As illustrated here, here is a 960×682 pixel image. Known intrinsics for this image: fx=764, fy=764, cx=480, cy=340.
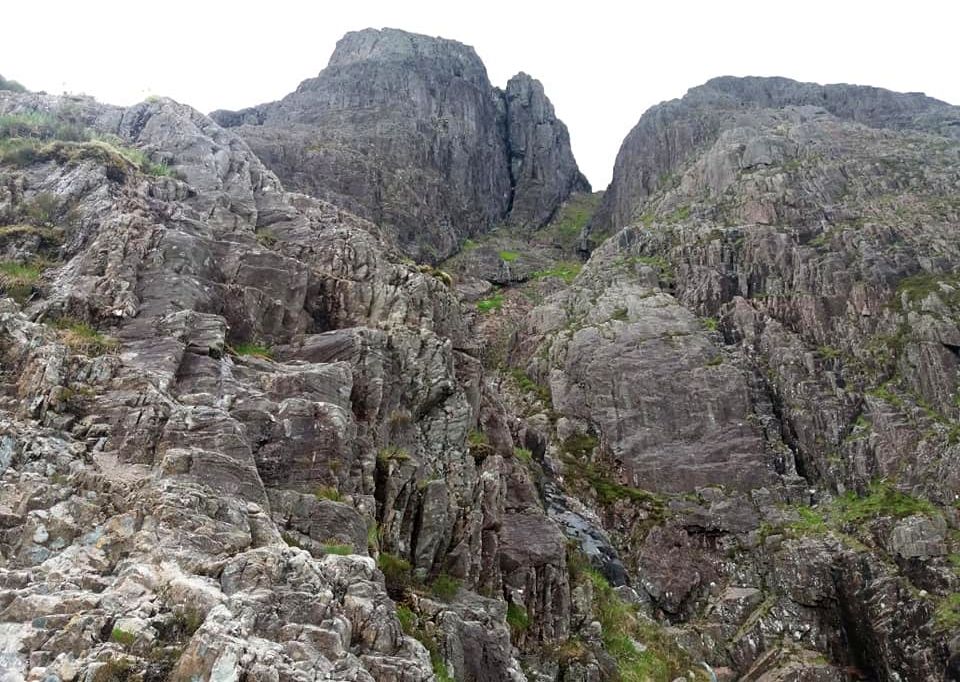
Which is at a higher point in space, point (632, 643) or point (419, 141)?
point (419, 141)

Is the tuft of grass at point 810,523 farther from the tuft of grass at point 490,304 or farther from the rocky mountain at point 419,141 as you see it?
the rocky mountain at point 419,141

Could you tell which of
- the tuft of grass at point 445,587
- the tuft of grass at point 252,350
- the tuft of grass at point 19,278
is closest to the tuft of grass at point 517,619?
the tuft of grass at point 445,587

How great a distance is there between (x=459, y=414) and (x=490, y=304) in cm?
5933

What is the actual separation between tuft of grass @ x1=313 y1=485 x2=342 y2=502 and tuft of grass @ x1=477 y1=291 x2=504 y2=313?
2595 inches

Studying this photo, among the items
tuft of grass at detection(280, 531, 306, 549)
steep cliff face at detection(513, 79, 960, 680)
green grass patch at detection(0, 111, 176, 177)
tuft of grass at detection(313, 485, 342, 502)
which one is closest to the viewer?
tuft of grass at detection(280, 531, 306, 549)

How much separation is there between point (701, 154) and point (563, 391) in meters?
46.6

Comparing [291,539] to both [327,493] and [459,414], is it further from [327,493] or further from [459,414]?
[459,414]

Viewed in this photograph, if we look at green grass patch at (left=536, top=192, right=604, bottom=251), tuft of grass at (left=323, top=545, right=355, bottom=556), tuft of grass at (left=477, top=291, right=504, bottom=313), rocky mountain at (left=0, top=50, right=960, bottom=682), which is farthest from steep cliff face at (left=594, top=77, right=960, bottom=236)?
tuft of grass at (left=323, top=545, right=355, bottom=556)

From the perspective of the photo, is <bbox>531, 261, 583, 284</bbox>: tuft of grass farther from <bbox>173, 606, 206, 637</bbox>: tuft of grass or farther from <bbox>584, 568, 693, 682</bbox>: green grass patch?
<bbox>173, 606, 206, 637</bbox>: tuft of grass

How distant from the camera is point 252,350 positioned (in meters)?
28.0

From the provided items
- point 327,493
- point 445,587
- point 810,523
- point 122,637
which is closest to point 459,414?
point 445,587

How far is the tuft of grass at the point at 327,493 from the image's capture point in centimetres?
2236

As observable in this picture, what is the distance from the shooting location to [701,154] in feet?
320

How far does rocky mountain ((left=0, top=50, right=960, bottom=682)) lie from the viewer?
1744cm
